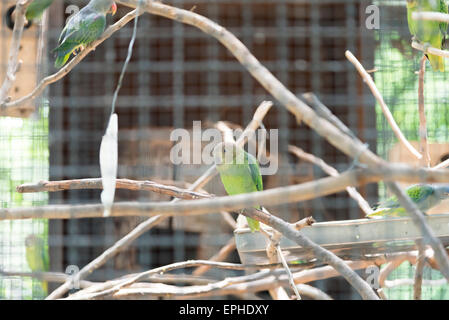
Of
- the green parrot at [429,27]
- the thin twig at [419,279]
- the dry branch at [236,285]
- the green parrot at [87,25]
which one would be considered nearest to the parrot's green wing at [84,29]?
the green parrot at [87,25]

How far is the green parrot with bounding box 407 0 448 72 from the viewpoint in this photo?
1.18 meters

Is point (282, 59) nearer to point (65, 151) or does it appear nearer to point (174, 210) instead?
point (65, 151)

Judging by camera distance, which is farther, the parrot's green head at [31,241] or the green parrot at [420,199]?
the parrot's green head at [31,241]

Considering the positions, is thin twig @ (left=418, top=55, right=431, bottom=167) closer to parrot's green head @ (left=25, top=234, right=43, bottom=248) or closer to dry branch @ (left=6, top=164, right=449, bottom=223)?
dry branch @ (left=6, top=164, right=449, bottom=223)

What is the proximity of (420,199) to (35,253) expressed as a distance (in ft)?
3.36

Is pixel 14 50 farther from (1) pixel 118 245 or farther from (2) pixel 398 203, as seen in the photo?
(2) pixel 398 203

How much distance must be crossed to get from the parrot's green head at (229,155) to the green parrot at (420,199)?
0.30 m

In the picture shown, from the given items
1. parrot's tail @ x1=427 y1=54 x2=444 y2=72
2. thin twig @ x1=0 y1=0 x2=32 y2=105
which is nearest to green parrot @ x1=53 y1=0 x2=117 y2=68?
thin twig @ x1=0 y1=0 x2=32 y2=105

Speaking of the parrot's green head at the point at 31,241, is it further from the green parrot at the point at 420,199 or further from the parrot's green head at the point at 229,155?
the green parrot at the point at 420,199

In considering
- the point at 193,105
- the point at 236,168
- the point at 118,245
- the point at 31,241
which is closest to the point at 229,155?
the point at 236,168

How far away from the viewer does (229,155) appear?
1.22 metres

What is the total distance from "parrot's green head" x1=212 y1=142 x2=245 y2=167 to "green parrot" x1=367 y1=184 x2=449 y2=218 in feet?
0.99

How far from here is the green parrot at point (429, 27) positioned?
3.86ft

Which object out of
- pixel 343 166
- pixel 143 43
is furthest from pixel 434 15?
pixel 143 43
